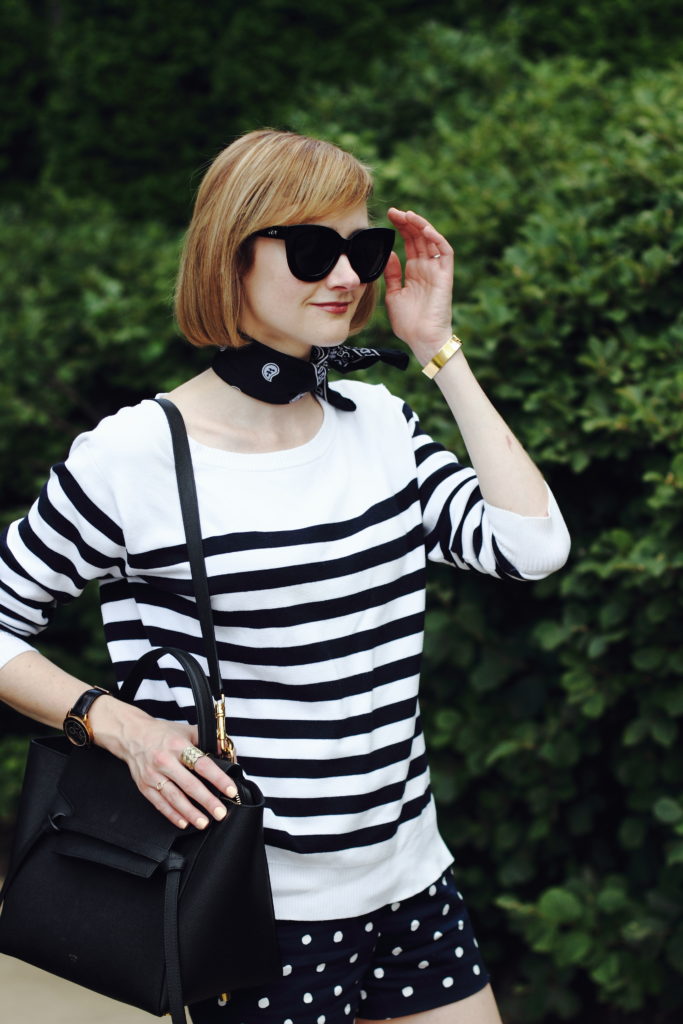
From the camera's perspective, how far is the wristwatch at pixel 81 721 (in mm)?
1603

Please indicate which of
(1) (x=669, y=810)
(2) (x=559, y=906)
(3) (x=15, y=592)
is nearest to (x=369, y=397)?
(3) (x=15, y=592)

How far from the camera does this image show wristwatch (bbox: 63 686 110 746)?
1603 millimetres

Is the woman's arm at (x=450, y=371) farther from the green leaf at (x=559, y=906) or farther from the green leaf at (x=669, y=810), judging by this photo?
the green leaf at (x=559, y=906)

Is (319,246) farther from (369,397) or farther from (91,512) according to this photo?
(91,512)

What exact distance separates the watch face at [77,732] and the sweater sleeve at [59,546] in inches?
5.5

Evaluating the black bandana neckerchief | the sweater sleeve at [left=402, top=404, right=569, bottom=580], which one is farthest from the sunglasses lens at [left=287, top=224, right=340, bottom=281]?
the sweater sleeve at [left=402, top=404, right=569, bottom=580]

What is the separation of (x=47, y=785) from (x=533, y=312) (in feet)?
5.54

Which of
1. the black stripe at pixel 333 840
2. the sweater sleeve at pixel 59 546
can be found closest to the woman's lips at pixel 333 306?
the sweater sleeve at pixel 59 546

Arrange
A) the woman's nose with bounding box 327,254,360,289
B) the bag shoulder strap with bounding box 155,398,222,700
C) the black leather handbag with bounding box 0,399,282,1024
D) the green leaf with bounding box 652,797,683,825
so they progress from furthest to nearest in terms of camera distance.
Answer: the green leaf with bounding box 652,797,683,825
the woman's nose with bounding box 327,254,360,289
the bag shoulder strap with bounding box 155,398,222,700
the black leather handbag with bounding box 0,399,282,1024

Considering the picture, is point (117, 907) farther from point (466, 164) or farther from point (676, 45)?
point (676, 45)

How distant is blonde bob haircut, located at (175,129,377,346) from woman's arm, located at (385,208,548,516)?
0.16m

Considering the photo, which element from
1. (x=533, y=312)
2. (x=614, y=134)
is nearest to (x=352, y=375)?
(x=533, y=312)

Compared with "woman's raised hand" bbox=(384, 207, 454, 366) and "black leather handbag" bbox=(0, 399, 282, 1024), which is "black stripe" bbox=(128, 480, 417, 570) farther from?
"woman's raised hand" bbox=(384, 207, 454, 366)

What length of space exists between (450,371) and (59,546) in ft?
2.17
